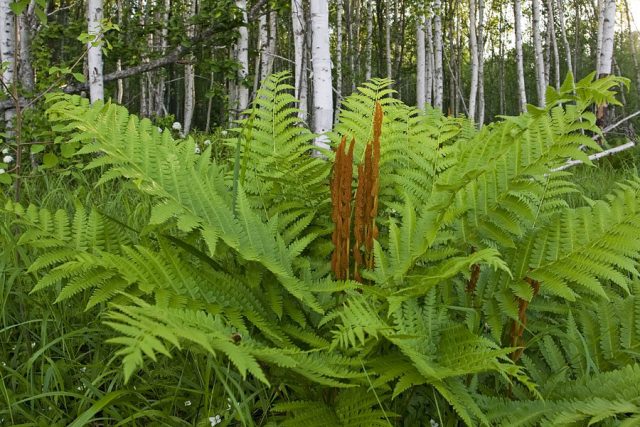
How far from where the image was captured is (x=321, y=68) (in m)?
4.14

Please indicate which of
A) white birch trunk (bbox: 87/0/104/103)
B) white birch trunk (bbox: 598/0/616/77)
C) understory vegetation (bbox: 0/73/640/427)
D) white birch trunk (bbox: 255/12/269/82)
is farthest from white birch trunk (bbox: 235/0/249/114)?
understory vegetation (bbox: 0/73/640/427)

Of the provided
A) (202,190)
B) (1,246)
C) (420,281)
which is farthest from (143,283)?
(1,246)

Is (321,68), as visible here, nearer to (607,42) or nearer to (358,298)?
(358,298)

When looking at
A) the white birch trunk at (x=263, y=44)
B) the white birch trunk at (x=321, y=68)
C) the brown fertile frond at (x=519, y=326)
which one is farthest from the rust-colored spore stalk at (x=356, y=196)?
the white birch trunk at (x=263, y=44)

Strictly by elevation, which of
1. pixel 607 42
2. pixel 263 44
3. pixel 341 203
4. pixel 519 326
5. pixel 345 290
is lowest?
pixel 519 326

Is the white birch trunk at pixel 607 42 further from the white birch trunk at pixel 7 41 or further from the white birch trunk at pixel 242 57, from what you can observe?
the white birch trunk at pixel 7 41

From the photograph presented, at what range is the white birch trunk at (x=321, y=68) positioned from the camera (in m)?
4.04

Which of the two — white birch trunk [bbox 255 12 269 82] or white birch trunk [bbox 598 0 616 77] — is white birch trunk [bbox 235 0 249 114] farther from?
white birch trunk [bbox 598 0 616 77]

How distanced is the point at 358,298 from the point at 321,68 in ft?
10.5

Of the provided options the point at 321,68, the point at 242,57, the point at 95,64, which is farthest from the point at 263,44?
the point at 321,68

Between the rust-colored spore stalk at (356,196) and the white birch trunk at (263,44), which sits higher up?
the white birch trunk at (263,44)

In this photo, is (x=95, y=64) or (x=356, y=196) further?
(x=95, y=64)

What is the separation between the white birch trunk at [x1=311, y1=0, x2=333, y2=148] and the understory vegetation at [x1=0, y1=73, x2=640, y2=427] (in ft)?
8.37

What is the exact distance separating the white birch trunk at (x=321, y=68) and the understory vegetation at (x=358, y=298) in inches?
100
